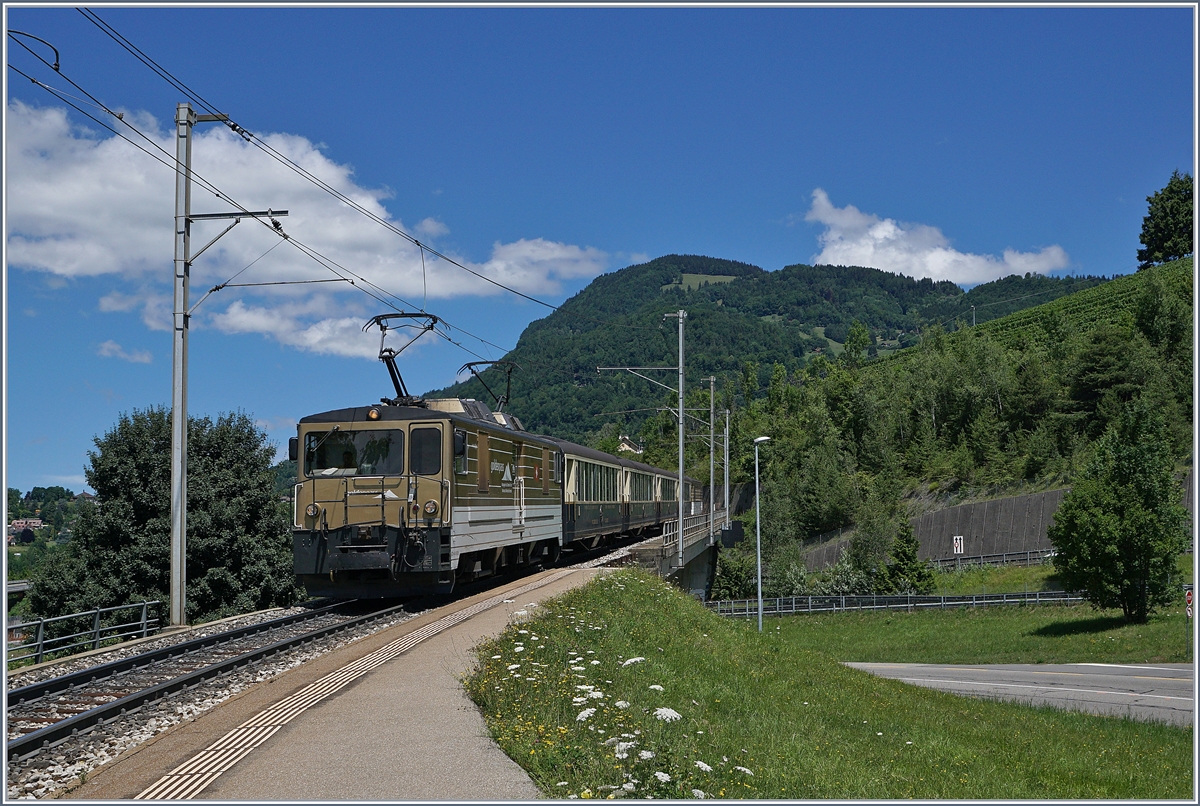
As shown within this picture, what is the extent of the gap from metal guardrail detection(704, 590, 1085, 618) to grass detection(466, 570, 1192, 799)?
30.6 metres

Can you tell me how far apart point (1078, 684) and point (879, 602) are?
24.7 meters

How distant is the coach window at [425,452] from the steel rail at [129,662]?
329 centimetres

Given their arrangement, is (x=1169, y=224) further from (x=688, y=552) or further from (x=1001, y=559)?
(x=688, y=552)

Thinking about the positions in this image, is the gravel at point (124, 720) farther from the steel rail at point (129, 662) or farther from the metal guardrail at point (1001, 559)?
the metal guardrail at point (1001, 559)

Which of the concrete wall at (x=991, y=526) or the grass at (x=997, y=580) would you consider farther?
the concrete wall at (x=991, y=526)

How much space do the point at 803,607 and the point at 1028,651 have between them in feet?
62.1

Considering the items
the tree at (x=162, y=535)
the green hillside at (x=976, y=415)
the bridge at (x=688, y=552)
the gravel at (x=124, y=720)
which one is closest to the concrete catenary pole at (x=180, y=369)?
the gravel at (x=124, y=720)

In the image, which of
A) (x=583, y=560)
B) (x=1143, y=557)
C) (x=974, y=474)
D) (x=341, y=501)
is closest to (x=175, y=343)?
(x=341, y=501)

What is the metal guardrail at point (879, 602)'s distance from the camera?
4853cm

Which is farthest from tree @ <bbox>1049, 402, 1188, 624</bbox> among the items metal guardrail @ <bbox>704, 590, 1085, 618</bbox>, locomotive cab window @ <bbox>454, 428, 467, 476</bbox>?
locomotive cab window @ <bbox>454, 428, 467, 476</bbox>

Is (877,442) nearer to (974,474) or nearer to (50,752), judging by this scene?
(974,474)

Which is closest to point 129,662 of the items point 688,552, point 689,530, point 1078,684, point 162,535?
point 162,535

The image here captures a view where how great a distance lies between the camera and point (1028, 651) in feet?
128

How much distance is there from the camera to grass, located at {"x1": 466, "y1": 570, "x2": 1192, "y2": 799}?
6.89 meters
